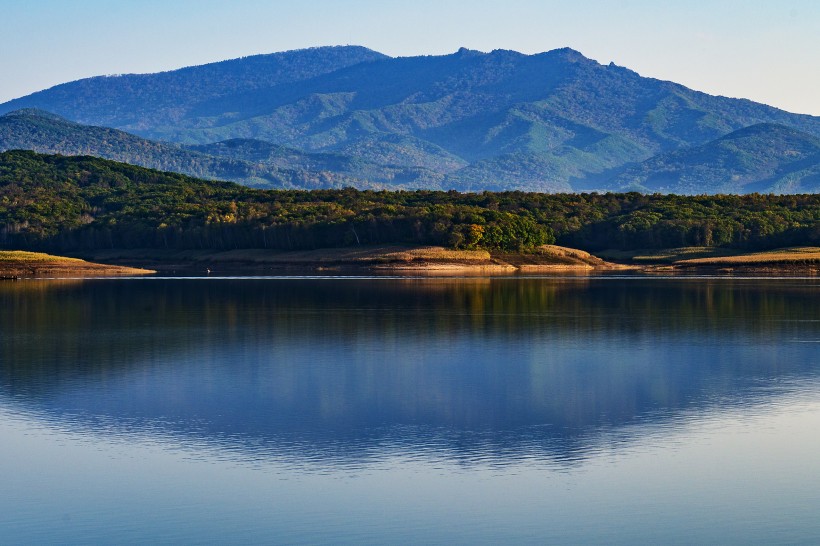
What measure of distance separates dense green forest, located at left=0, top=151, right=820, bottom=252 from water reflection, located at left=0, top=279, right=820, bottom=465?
77.6m

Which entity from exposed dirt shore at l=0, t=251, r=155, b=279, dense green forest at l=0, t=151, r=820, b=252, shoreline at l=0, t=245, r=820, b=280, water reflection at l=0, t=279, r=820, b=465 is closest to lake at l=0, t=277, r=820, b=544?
water reflection at l=0, t=279, r=820, b=465

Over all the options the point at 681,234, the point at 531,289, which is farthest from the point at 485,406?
the point at 681,234

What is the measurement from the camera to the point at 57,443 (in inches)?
1149

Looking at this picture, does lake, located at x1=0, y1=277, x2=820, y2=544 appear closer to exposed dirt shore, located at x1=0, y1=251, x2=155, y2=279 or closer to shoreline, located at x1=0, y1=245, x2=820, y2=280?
exposed dirt shore, located at x1=0, y1=251, x2=155, y2=279

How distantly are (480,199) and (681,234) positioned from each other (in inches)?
1662

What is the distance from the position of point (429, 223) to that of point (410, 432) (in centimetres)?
12802

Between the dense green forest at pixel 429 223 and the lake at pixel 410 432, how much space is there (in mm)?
96880

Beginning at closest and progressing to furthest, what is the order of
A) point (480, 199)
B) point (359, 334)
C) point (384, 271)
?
point (359, 334)
point (384, 271)
point (480, 199)

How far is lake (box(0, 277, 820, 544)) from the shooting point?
74.0 feet

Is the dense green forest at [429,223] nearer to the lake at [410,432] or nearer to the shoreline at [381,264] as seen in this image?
the shoreline at [381,264]

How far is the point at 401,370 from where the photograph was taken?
42.0 m

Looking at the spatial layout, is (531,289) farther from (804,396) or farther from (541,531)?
(541,531)

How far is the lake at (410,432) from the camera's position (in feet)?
74.0

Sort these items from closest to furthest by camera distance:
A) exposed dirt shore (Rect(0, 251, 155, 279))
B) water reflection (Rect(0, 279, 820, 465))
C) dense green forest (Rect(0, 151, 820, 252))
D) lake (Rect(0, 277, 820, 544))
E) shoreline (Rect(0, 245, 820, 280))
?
lake (Rect(0, 277, 820, 544)), water reflection (Rect(0, 279, 820, 465)), exposed dirt shore (Rect(0, 251, 155, 279)), shoreline (Rect(0, 245, 820, 280)), dense green forest (Rect(0, 151, 820, 252))
